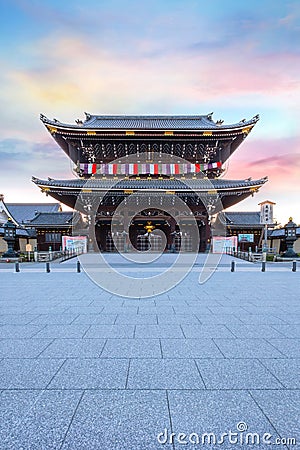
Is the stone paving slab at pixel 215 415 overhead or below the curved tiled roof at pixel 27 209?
below

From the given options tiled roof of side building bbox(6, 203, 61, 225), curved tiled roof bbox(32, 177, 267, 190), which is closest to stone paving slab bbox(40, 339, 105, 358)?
curved tiled roof bbox(32, 177, 267, 190)

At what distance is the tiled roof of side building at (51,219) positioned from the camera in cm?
2570

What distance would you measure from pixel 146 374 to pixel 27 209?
3542 centimetres

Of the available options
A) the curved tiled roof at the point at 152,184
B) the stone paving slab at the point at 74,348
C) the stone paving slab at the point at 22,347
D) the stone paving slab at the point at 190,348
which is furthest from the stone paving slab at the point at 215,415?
the curved tiled roof at the point at 152,184

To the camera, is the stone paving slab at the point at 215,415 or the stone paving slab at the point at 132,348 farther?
the stone paving slab at the point at 132,348

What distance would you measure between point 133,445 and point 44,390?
1375mm

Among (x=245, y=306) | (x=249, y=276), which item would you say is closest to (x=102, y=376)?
(x=245, y=306)

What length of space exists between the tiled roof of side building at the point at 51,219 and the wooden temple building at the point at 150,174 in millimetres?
3993

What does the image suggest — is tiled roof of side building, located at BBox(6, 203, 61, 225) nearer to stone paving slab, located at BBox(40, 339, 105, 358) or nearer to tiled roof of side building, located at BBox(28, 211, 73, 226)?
tiled roof of side building, located at BBox(28, 211, 73, 226)

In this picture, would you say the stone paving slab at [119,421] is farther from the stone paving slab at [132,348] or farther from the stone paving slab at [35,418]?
the stone paving slab at [132,348]

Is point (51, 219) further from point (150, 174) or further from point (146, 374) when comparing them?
point (146, 374)

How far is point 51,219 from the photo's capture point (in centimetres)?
2716

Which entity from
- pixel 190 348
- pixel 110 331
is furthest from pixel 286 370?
pixel 110 331

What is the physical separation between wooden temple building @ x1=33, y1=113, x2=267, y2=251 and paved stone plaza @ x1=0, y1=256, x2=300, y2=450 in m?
14.8
